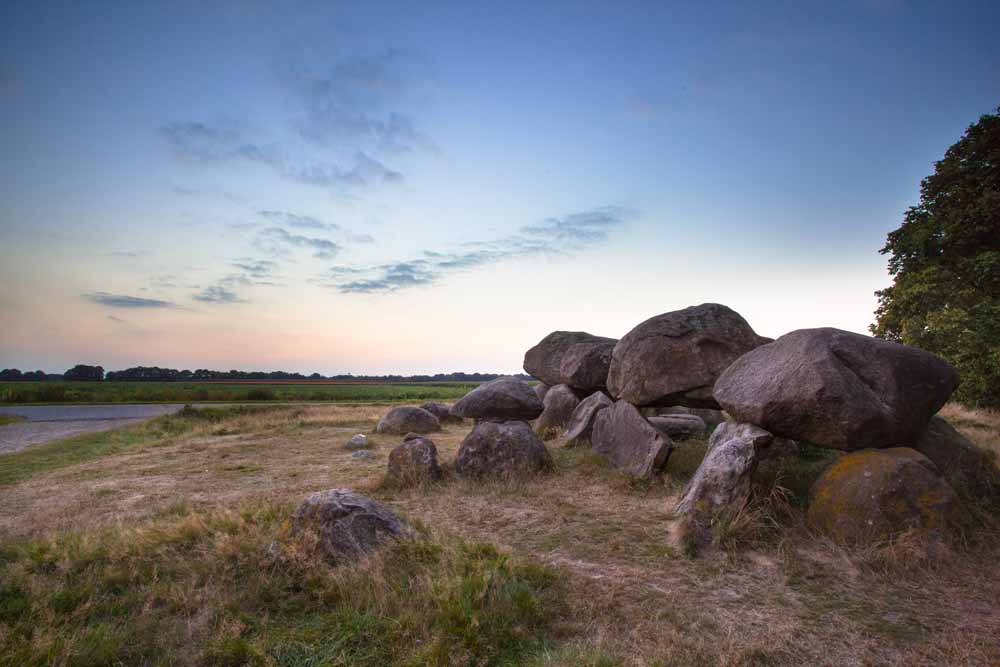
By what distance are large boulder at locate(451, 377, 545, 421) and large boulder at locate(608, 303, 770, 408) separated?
277 cm

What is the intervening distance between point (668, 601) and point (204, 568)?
→ 5045 millimetres

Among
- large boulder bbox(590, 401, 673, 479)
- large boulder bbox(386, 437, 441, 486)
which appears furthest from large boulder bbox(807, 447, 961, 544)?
large boulder bbox(386, 437, 441, 486)

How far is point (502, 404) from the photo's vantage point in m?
13.8

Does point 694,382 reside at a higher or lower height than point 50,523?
higher

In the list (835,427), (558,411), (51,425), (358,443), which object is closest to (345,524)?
(835,427)

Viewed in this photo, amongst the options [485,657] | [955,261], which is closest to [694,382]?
[485,657]

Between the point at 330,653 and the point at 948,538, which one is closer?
the point at 330,653

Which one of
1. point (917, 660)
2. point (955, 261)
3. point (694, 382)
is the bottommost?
point (917, 660)

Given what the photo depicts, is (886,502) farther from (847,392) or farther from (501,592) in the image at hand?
(501,592)

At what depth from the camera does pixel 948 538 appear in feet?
19.3

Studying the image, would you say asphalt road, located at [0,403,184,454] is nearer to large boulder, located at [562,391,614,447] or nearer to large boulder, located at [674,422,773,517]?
large boulder, located at [562,391,614,447]

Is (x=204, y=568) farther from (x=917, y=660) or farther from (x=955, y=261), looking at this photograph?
(x=955, y=261)

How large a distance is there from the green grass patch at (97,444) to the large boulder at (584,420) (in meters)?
14.1

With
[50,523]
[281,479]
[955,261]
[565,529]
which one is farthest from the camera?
[955,261]
